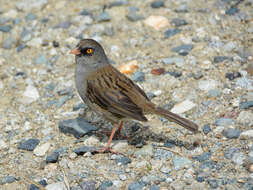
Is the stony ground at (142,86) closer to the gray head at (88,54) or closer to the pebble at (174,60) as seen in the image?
the pebble at (174,60)

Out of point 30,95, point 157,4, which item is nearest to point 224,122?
point 30,95

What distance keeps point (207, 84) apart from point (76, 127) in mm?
2130


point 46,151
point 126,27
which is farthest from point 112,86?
point 126,27

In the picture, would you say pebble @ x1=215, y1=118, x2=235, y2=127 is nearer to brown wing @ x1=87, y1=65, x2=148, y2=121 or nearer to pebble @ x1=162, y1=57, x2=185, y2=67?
brown wing @ x1=87, y1=65, x2=148, y2=121

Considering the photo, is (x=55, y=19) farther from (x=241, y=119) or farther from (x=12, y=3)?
(x=241, y=119)

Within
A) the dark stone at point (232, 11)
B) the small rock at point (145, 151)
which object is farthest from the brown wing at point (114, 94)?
the dark stone at point (232, 11)

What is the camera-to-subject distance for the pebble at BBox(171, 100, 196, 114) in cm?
624

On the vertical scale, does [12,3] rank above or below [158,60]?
above

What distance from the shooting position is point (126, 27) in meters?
8.15

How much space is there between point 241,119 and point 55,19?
4.55 meters

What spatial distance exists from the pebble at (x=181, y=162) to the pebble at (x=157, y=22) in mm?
3447

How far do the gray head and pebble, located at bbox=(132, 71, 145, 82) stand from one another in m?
1.00

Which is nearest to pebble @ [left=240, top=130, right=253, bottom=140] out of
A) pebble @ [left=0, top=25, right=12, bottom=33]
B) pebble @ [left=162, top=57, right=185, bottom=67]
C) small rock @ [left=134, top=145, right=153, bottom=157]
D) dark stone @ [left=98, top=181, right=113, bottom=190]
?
small rock @ [left=134, top=145, right=153, bottom=157]

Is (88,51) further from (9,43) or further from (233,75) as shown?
(9,43)
